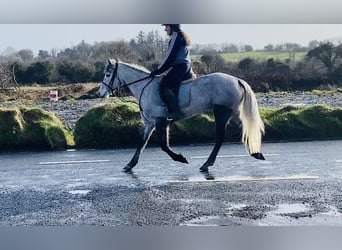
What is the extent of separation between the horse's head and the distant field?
45 cm

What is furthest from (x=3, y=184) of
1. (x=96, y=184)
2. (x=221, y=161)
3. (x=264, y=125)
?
(x=264, y=125)

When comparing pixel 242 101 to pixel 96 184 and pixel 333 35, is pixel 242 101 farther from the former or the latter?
pixel 96 184

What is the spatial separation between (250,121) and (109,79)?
0.81m

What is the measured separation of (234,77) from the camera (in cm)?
328

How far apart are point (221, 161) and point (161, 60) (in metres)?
0.64

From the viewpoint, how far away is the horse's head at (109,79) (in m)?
3.32

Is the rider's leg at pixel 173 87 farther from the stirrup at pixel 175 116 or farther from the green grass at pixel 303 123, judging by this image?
the green grass at pixel 303 123

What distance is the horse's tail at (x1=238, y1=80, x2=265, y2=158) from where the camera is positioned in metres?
3.26

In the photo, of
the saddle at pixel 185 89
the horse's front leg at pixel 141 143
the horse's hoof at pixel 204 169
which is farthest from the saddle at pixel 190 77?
the horse's hoof at pixel 204 169

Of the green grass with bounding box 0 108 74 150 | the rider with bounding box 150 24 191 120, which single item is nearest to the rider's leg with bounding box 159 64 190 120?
the rider with bounding box 150 24 191 120

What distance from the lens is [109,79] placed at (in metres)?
3.32

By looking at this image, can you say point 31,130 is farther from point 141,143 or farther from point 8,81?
point 141,143

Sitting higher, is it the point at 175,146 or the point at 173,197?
the point at 175,146

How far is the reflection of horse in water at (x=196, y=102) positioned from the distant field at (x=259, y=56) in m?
0.10
